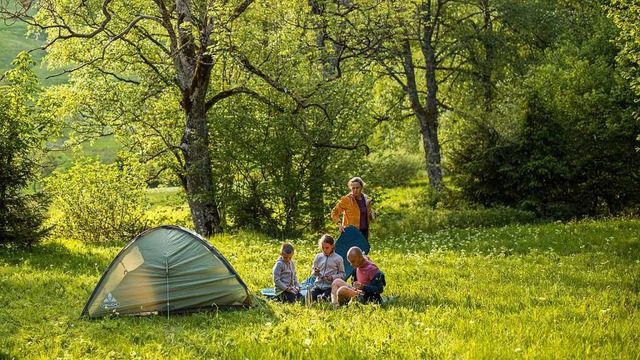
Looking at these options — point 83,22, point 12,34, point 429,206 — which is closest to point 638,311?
point 429,206

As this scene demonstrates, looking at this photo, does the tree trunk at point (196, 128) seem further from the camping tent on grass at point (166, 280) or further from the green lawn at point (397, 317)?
the camping tent on grass at point (166, 280)

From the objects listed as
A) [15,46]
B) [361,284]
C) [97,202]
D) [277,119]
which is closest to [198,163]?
[277,119]

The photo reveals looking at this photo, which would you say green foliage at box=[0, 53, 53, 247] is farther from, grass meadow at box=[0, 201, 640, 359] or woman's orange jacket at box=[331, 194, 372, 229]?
woman's orange jacket at box=[331, 194, 372, 229]

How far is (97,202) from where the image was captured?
22.9 meters

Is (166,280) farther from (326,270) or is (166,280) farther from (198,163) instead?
(198,163)

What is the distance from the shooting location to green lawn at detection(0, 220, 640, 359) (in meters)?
8.94

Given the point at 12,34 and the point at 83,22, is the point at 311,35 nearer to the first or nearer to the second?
the point at 83,22

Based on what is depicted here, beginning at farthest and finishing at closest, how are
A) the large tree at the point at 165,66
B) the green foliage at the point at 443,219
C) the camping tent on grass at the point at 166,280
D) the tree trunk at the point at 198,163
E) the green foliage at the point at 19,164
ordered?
1. the green foliage at the point at 443,219
2. the tree trunk at the point at 198,163
3. the large tree at the point at 165,66
4. the green foliage at the point at 19,164
5. the camping tent on grass at the point at 166,280

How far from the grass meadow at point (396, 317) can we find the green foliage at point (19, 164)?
964mm

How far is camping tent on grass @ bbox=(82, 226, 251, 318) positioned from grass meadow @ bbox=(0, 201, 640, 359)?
336 millimetres

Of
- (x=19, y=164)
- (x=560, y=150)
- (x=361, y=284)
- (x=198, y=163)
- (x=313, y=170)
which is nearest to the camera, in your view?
(x=361, y=284)

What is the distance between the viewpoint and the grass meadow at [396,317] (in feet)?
29.3

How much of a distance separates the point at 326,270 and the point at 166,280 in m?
2.90

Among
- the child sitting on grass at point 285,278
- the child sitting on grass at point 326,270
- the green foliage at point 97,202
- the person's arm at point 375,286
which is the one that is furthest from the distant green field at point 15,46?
the person's arm at point 375,286
